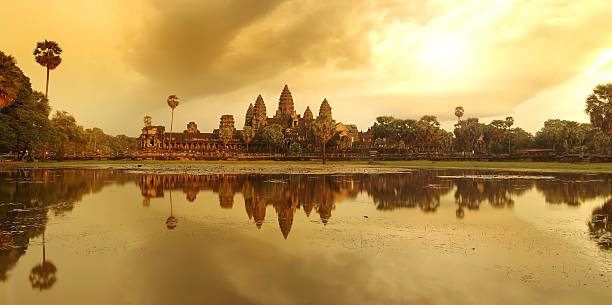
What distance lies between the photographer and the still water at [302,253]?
661 cm

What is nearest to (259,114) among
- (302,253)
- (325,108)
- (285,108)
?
(285,108)

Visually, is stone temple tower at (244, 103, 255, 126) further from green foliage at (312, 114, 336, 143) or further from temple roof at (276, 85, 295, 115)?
green foliage at (312, 114, 336, 143)

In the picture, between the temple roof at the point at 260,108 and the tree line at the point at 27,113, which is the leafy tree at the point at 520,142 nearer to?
the temple roof at the point at 260,108

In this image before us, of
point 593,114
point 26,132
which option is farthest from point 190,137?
point 593,114

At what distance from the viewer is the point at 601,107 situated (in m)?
57.6

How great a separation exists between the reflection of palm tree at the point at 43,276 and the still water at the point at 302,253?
0.03m

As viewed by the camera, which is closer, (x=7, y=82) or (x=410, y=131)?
(x=7, y=82)

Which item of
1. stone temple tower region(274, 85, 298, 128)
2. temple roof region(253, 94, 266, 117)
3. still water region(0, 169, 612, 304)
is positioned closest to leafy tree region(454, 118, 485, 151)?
stone temple tower region(274, 85, 298, 128)

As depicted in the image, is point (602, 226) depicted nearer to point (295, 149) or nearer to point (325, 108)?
point (295, 149)

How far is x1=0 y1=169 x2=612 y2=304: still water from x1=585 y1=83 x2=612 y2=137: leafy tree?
51.8 m

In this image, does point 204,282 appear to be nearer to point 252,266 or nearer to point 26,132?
point 252,266

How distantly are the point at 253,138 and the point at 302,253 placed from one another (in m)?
123

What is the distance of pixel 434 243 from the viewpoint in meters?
10.3

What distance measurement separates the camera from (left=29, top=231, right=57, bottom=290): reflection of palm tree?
686 cm
